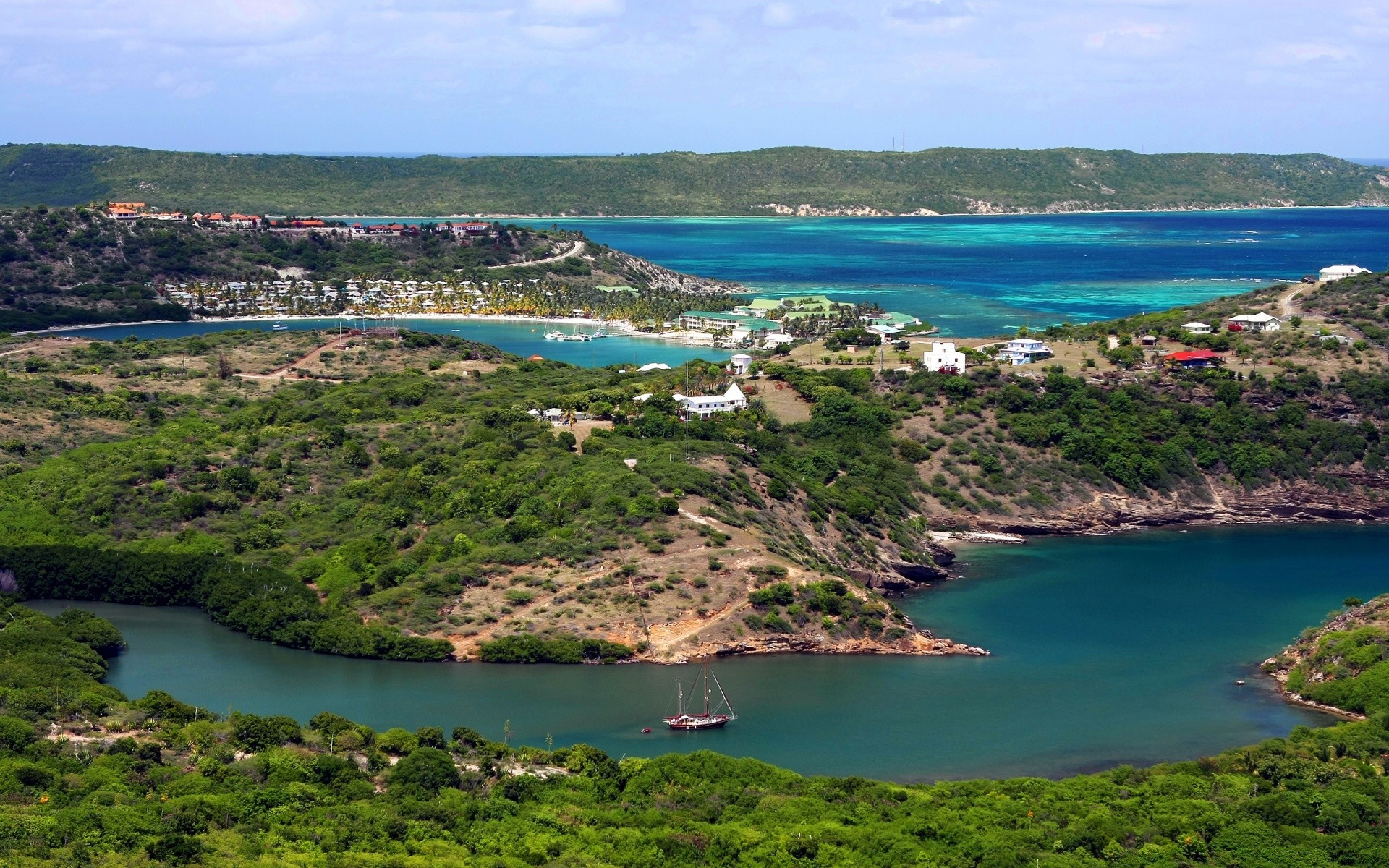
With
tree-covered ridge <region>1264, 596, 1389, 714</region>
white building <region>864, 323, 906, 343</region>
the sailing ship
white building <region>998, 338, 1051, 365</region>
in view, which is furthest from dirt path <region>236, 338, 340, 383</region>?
tree-covered ridge <region>1264, 596, 1389, 714</region>

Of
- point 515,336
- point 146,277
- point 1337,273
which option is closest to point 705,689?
point 1337,273

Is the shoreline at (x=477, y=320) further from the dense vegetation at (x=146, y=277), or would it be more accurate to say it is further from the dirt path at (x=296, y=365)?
the dirt path at (x=296, y=365)

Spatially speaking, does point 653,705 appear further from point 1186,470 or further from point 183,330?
point 183,330

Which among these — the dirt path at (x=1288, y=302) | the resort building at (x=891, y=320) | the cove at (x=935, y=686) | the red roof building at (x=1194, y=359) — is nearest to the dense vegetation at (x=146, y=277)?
the resort building at (x=891, y=320)

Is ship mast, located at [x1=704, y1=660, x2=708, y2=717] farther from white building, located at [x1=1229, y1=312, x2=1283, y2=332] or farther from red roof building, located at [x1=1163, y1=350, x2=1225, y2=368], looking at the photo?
white building, located at [x1=1229, y1=312, x2=1283, y2=332]

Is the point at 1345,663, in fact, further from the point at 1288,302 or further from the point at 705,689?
the point at 1288,302
